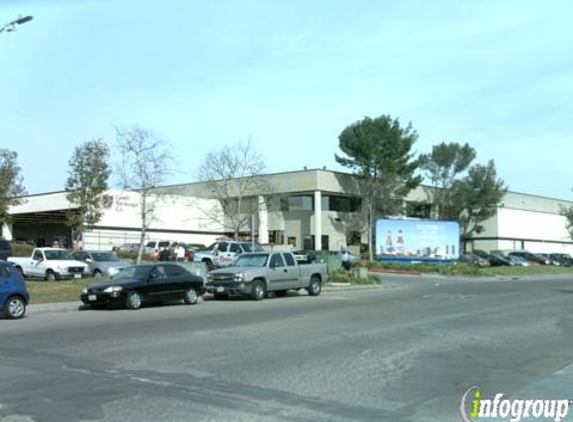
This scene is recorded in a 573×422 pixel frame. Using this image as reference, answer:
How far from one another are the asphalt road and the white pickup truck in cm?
1165

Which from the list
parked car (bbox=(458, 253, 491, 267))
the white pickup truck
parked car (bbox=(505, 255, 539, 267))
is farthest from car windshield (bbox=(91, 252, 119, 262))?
parked car (bbox=(505, 255, 539, 267))

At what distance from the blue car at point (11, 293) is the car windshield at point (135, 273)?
397 cm

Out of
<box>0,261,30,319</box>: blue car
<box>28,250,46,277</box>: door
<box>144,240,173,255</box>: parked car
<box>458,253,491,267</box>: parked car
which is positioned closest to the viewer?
<box>0,261,30,319</box>: blue car

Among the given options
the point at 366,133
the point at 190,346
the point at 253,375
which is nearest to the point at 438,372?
the point at 253,375

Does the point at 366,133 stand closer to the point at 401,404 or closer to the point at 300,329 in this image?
the point at 300,329

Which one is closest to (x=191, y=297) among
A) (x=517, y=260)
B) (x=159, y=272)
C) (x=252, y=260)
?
(x=159, y=272)

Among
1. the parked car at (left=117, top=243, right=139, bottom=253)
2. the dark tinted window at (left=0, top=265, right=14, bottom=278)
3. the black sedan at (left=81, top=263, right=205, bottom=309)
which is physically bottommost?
the black sedan at (left=81, top=263, right=205, bottom=309)

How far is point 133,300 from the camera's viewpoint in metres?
20.6

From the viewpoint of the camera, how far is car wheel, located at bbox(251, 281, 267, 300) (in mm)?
23700

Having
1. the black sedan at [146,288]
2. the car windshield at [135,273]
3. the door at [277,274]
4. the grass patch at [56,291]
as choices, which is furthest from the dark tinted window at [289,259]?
the grass patch at [56,291]

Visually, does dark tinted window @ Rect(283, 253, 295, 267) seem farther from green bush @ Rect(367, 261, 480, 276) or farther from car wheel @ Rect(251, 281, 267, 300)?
green bush @ Rect(367, 261, 480, 276)

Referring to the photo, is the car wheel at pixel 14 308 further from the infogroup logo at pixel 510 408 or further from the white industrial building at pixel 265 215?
the white industrial building at pixel 265 215

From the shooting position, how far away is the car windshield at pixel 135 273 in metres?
21.2

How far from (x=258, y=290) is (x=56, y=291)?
7.20 meters
